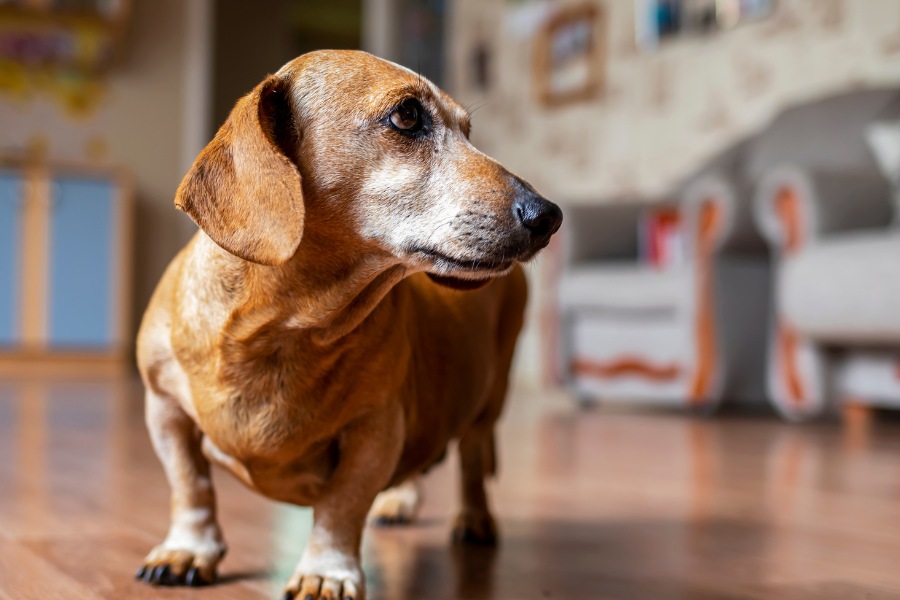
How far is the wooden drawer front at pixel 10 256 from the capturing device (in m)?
5.96

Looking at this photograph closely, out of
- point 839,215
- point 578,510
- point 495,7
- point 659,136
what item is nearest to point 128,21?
point 495,7

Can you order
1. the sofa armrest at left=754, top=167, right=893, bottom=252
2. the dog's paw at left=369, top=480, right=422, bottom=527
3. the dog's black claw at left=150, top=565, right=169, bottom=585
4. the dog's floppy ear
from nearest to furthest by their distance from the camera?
the dog's floppy ear < the dog's black claw at left=150, top=565, right=169, bottom=585 < the dog's paw at left=369, top=480, right=422, bottom=527 < the sofa armrest at left=754, top=167, right=893, bottom=252

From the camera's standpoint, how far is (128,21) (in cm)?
695

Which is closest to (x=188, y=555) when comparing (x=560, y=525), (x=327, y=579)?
(x=327, y=579)

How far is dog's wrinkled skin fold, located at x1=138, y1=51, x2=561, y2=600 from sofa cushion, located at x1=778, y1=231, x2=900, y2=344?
2.06 meters

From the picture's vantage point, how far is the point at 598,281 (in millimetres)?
4012

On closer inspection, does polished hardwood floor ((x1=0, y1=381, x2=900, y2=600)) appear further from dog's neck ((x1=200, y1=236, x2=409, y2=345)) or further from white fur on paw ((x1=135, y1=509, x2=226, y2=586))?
dog's neck ((x1=200, y1=236, x2=409, y2=345))

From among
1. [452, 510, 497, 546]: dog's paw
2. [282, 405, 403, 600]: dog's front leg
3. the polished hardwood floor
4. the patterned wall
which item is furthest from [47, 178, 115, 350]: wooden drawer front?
[282, 405, 403, 600]: dog's front leg

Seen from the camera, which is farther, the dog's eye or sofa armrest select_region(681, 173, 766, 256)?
sofa armrest select_region(681, 173, 766, 256)

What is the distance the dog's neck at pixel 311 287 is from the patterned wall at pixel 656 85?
3515 millimetres

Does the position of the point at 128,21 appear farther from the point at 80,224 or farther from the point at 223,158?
the point at 223,158

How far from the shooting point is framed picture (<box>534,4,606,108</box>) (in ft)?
17.9

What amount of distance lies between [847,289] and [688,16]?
2.31 meters

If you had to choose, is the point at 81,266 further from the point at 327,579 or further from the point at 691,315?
the point at 327,579
